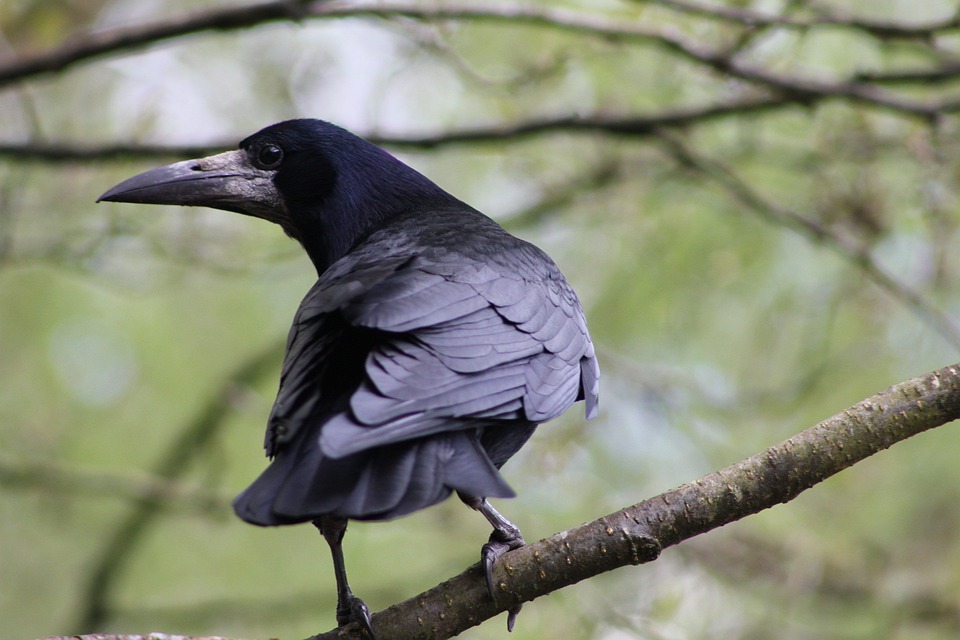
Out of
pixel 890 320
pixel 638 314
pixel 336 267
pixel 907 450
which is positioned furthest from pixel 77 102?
pixel 907 450

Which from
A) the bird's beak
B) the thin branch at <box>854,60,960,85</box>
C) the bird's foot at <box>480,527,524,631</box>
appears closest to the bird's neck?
the bird's beak

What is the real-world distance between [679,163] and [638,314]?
149cm

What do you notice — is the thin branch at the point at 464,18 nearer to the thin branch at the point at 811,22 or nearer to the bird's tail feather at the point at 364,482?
the thin branch at the point at 811,22

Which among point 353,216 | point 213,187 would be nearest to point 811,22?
point 353,216

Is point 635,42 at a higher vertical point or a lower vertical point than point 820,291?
higher

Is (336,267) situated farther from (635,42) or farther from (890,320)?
(890,320)

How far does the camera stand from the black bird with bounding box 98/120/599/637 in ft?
8.95

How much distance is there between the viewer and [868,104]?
600cm

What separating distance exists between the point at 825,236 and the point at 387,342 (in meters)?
3.67

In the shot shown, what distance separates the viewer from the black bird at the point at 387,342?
273cm

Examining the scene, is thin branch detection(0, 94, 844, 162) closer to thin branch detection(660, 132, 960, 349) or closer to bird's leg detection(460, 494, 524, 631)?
thin branch detection(660, 132, 960, 349)

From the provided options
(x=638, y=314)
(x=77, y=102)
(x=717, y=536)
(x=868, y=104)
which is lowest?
(x=717, y=536)

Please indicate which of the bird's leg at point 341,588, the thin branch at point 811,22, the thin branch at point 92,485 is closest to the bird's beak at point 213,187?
the bird's leg at point 341,588

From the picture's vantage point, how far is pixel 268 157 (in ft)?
15.9
